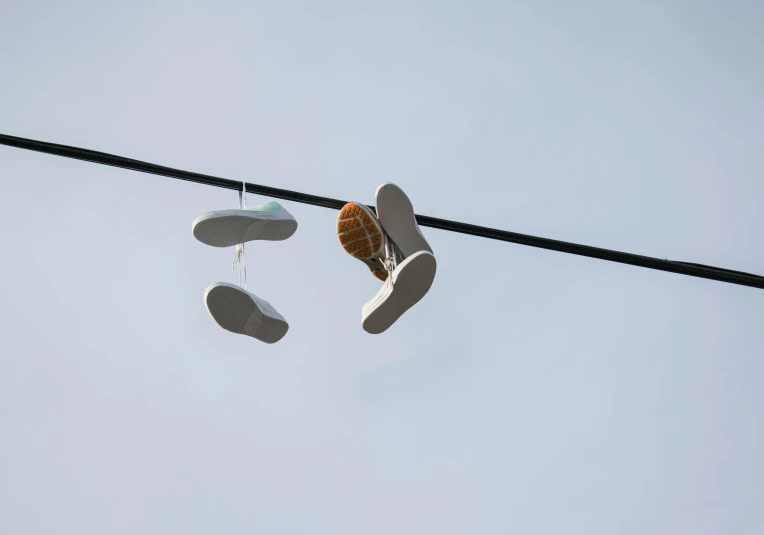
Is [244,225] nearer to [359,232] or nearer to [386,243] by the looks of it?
[359,232]

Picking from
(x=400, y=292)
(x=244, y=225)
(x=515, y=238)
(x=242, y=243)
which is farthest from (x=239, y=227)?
(x=515, y=238)

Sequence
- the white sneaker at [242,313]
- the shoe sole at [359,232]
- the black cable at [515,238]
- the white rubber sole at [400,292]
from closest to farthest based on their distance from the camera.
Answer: the black cable at [515,238], the white rubber sole at [400,292], the white sneaker at [242,313], the shoe sole at [359,232]

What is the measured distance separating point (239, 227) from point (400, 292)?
0.69 meters

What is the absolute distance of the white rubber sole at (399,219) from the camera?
4008 mm

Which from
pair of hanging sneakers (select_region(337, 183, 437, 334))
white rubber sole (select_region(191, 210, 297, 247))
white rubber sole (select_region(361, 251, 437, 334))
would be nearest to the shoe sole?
pair of hanging sneakers (select_region(337, 183, 437, 334))

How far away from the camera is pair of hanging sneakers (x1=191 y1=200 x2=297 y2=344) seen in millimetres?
3957

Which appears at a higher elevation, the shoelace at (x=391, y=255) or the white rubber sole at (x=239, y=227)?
the white rubber sole at (x=239, y=227)

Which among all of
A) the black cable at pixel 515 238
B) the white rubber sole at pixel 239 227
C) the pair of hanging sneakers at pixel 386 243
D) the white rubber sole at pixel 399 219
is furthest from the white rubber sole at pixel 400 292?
the black cable at pixel 515 238

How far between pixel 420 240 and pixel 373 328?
40 centimetres

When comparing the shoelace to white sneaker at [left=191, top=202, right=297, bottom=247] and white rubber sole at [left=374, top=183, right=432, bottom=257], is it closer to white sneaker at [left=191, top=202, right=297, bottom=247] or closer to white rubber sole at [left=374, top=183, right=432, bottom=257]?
white rubber sole at [left=374, top=183, right=432, bottom=257]

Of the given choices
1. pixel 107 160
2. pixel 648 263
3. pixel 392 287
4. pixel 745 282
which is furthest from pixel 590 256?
pixel 107 160

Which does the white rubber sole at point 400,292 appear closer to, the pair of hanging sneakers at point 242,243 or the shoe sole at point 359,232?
the shoe sole at point 359,232

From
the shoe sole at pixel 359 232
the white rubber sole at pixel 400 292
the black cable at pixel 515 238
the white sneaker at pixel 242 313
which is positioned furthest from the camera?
the shoe sole at pixel 359 232

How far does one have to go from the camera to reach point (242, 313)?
404cm
